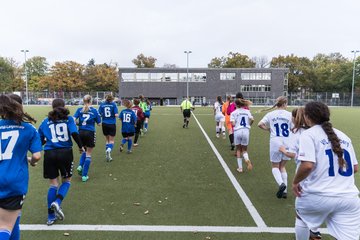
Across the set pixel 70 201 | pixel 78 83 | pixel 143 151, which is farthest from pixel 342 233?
pixel 78 83

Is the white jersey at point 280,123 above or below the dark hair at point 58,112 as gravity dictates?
below

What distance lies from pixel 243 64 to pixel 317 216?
284ft

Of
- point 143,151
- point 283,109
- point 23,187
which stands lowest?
point 143,151

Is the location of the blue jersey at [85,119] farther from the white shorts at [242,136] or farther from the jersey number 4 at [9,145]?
the jersey number 4 at [9,145]

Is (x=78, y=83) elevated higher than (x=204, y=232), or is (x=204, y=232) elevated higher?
(x=78, y=83)

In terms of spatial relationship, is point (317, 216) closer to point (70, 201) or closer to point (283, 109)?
point (283, 109)

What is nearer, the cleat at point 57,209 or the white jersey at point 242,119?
the cleat at point 57,209

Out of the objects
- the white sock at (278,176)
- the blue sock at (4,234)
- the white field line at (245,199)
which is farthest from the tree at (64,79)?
the blue sock at (4,234)

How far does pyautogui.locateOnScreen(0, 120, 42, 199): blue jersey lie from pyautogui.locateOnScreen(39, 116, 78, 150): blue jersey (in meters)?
1.67

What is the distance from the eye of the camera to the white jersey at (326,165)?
277cm

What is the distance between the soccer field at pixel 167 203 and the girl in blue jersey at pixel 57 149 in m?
0.40

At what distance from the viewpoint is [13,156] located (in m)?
3.02

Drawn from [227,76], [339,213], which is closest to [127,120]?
[339,213]

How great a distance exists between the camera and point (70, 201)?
5.61 meters
